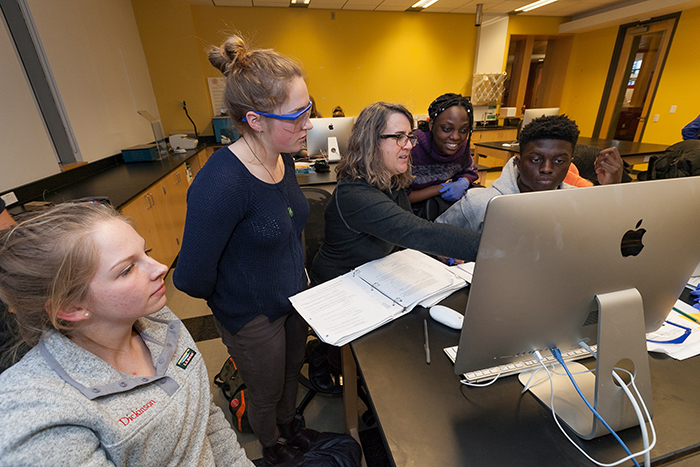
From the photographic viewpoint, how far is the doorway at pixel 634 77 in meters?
5.28

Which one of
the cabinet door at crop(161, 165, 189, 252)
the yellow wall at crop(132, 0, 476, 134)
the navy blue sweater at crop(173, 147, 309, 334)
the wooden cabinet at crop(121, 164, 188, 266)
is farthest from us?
the yellow wall at crop(132, 0, 476, 134)

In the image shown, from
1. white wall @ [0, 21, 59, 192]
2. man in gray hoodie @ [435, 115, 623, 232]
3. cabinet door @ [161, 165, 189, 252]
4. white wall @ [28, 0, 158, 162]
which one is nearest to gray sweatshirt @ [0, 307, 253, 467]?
man in gray hoodie @ [435, 115, 623, 232]

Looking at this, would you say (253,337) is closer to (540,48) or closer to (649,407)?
(649,407)

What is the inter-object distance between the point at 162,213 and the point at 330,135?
1776 mm

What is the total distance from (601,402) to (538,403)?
0.12m

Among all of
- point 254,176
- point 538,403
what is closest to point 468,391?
point 538,403

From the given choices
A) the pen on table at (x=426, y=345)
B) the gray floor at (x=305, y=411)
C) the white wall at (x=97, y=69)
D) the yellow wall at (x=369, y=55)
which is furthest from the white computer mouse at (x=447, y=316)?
the yellow wall at (x=369, y=55)

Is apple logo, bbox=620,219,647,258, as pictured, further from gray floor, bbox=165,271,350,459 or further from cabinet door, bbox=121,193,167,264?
cabinet door, bbox=121,193,167,264

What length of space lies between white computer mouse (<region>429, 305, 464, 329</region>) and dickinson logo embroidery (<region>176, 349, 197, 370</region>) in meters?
0.68

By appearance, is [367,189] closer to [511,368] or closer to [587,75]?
[511,368]

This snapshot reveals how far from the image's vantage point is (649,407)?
2.07 feet

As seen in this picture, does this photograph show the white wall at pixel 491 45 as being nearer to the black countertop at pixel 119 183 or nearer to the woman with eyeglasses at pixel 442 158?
the woman with eyeglasses at pixel 442 158

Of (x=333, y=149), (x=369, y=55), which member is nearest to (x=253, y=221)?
(x=333, y=149)

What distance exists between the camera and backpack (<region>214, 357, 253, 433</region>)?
4.73 ft
